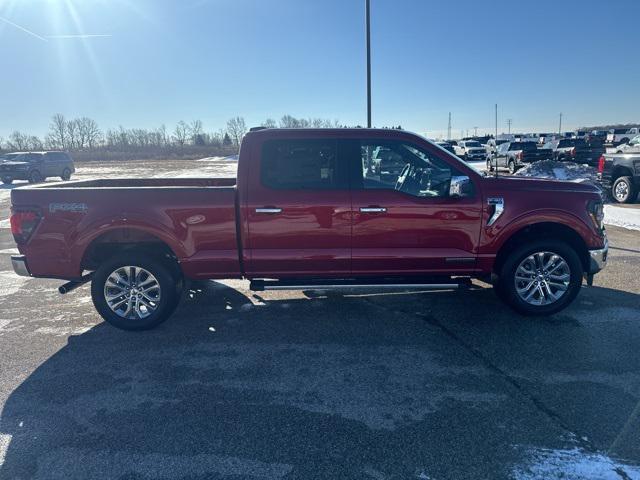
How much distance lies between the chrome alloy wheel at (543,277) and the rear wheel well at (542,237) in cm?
19

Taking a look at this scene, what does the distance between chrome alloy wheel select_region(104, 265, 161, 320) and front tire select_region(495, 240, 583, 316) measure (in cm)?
385

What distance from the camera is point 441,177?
177 inches

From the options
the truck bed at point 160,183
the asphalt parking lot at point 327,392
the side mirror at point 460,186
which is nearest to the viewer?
the asphalt parking lot at point 327,392

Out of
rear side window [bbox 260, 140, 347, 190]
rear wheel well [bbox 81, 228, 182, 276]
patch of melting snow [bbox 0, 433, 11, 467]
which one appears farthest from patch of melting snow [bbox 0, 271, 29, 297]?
rear side window [bbox 260, 140, 347, 190]

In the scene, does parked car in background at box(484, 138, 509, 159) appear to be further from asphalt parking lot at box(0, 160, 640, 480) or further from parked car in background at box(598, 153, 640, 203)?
asphalt parking lot at box(0, 160, 640, 480)

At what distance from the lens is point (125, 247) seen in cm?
460

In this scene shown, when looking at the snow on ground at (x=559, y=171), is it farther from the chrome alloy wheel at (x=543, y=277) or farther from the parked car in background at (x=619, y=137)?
the chrome alloy wheel at (x=543, y=277)

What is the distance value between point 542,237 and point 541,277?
448mm

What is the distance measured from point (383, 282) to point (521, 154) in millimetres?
21787

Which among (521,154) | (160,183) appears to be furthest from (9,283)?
(521,154)

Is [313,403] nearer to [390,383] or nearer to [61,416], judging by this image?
[390,383]

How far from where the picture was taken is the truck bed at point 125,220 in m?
4.32

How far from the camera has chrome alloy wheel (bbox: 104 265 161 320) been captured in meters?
4.50

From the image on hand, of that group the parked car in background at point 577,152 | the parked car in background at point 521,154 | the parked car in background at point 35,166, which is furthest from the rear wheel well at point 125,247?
the parked car in background at point 35,166
